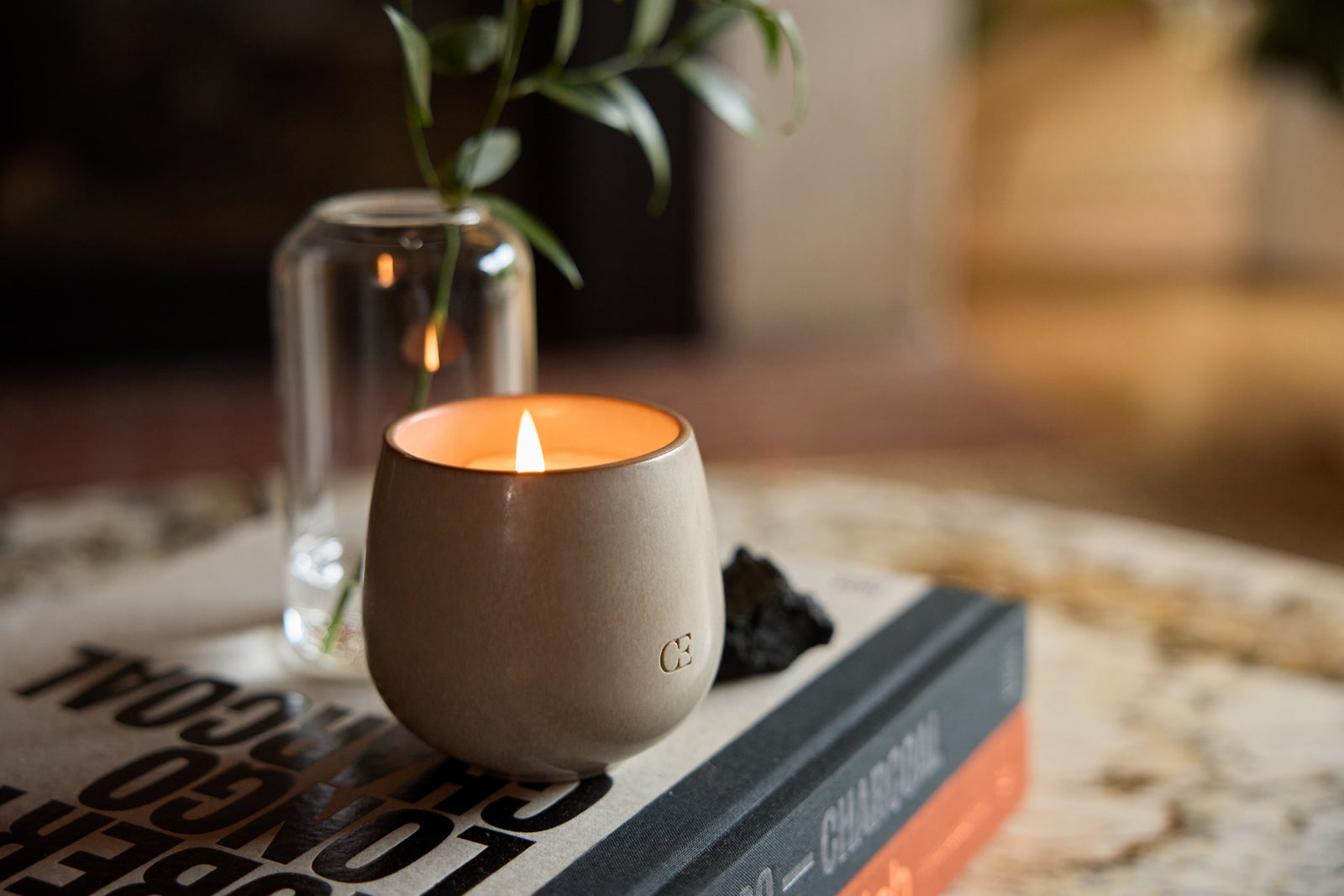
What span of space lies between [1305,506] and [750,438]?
774 millimetres

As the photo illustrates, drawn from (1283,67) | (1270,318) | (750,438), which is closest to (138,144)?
(750,438)

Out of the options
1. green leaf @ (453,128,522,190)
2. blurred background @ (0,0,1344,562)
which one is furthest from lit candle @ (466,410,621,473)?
blurred background @ (0,0,1344,562)

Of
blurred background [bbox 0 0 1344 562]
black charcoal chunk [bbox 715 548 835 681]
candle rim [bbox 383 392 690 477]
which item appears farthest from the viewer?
blurred background [bbox 0 0 1344 562]

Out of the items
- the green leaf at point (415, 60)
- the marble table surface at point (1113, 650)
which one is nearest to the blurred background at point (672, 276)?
the marble table surface at point (1113, 650)

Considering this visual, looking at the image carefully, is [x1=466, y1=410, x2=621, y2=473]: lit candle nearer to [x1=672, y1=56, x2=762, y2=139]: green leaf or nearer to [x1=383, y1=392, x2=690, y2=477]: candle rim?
[x1=383, y1=392, x2=690, y2=477]: candle rim

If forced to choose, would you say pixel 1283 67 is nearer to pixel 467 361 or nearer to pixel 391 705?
pixel 467 361

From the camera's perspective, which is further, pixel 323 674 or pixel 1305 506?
pixel 1305 506

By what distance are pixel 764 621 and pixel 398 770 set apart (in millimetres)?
129

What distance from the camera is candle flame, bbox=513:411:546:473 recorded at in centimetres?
38

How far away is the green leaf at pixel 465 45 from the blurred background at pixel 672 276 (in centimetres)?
143

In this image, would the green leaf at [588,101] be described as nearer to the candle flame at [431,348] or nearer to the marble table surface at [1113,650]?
the candle flame at [431,348]

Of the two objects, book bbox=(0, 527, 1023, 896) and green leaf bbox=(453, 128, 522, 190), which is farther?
green leaf bbox=(453, 128, 522, 190)

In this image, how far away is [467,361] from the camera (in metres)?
0.49

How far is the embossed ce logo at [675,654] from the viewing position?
13.7 inches
